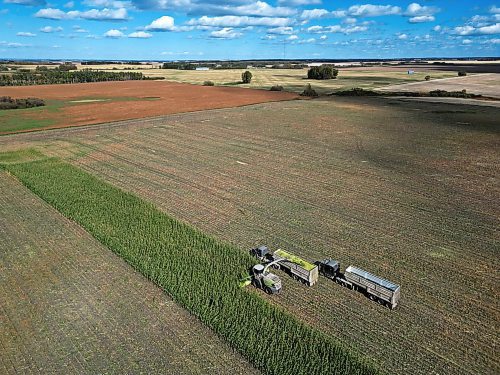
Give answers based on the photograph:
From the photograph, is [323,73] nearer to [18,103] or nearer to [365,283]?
[18,103]

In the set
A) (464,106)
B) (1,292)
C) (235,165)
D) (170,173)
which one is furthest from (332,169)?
(464,106)

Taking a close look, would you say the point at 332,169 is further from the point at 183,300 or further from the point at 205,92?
the point at 205,92

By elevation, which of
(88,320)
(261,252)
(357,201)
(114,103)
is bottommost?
(88,320)

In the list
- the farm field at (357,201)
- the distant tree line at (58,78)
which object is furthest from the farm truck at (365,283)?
the distant tree line at (58,78)

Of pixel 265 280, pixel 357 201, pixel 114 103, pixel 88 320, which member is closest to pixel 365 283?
pixel 265 280

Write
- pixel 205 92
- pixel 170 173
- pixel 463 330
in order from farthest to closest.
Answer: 1. pixel 205 92
2. pixel 170 173
3. pixel 463 330
